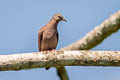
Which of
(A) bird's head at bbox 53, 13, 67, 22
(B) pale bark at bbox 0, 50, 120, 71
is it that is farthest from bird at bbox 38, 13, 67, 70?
(B) pale bark at bbox 0, 50, 120, 71

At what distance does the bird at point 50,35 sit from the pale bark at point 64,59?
3203mm

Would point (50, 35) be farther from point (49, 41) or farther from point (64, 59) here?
point (64, 59)

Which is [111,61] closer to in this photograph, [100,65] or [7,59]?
[100,65]

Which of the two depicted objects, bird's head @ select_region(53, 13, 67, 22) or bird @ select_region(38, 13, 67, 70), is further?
bird's head @ select_region(53, 13, 67, 22)

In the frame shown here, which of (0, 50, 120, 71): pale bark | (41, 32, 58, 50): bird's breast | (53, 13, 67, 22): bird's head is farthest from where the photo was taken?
(53, 13, 67, 22): bird's head

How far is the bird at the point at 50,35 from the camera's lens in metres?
9.19

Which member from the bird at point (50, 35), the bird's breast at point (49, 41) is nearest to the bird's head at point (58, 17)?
the bird at point (50, 35)

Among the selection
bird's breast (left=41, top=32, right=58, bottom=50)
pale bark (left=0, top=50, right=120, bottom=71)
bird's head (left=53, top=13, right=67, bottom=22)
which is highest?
bird's head (left=53, top=13, right=67, bottom=22)

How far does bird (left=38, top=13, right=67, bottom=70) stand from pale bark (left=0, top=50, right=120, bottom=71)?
126 inches

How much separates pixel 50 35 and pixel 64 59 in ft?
11.1

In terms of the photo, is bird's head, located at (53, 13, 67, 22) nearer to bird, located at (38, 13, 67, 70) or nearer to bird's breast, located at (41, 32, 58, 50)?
bird, located at (38, 13, 67, 70)

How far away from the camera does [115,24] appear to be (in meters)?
6.16

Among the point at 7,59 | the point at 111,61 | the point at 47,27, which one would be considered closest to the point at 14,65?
the point at 7,59

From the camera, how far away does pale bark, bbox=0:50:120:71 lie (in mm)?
5773
